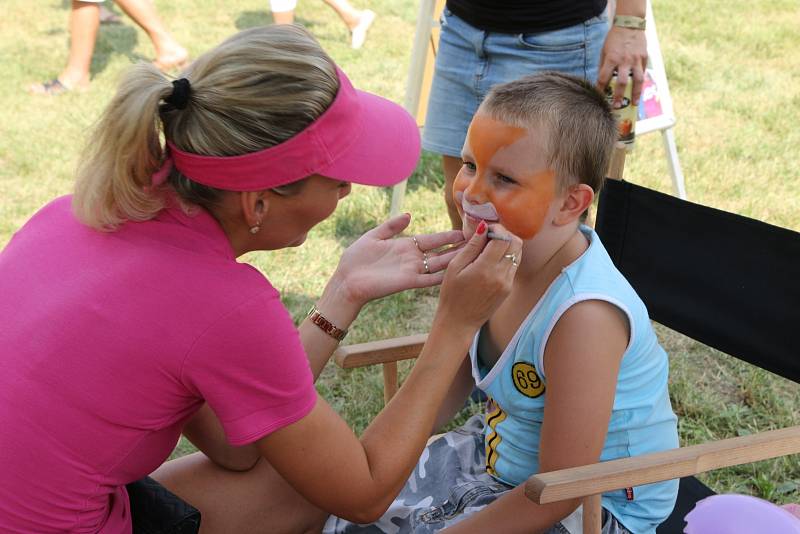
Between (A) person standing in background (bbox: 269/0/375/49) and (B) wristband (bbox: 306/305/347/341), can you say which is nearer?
(B) wristband (bbox: 306/305/347/341)

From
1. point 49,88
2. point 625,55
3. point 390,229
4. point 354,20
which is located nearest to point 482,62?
point 625,55

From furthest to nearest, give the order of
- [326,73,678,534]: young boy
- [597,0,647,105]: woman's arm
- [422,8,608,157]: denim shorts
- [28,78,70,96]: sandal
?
1. [28,78,70,96]: sandal
2. [422,8,608,157]: denim shorts
3. [597,0,647,105]: woman's arm
4. [326,73,678,534]: young boy

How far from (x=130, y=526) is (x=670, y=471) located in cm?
105

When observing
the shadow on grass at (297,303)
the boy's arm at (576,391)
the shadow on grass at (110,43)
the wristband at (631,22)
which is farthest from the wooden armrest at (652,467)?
the shadow on grass at (110,43)

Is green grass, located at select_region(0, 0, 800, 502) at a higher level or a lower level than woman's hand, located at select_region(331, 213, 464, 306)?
lower

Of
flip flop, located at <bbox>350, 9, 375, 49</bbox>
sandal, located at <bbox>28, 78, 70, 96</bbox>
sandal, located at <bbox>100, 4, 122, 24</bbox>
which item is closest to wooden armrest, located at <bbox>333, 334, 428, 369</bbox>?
sandal, located at <bbox>28, 78, 70, 96</bbox>

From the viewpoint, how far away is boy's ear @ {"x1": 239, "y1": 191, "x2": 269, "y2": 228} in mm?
1521

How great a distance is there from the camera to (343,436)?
63.8 inches

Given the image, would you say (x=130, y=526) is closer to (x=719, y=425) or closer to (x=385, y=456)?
(x=385, y=456)

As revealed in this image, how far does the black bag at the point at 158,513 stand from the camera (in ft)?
5.73

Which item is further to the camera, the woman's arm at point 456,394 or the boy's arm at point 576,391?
the woman's arm at point 456,394

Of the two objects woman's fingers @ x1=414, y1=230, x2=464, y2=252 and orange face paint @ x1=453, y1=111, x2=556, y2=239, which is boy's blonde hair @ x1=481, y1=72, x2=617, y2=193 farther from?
woman's fingers @ x1=414, y1=230, x2=464, y2=252

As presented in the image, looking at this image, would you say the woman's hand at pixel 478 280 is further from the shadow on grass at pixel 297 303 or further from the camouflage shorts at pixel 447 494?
the shadow on grass at pixel 297 303

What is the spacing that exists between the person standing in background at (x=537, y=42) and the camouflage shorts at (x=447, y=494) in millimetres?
1098
